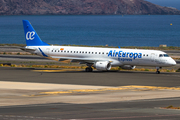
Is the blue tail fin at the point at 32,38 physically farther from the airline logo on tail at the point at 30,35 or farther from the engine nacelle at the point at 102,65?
the engine nacelle at the point at 102,65

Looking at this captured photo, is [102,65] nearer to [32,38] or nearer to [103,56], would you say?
[103,56]

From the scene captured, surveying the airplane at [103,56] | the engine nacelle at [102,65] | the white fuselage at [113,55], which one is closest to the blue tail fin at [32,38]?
the airplane at [103,56]

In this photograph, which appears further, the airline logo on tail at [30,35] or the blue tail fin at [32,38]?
the airline logo on tail at [30,35]

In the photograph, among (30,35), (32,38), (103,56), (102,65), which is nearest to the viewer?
(102,65)

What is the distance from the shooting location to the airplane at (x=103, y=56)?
50.2 m

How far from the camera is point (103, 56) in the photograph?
174ft

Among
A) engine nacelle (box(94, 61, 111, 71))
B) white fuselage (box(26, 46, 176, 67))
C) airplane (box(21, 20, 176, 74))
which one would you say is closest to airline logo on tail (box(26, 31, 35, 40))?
airplane (box(21, 20, 176, 74))

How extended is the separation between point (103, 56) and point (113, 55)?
1.74 meters

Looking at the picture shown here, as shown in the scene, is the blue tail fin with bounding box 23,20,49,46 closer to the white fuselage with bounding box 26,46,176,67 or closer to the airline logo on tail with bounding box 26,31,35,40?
the airline logo on tail with bounding box 26,31,35,40

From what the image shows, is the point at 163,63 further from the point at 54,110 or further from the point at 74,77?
the point at 54,110

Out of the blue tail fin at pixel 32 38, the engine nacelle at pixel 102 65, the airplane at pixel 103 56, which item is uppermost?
the blue tail fin at pixel 32 38

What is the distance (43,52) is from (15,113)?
3596 centimetres

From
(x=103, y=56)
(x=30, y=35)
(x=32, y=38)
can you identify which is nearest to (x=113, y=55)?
(x=103, y=56)

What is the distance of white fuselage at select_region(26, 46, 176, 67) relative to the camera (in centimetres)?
5006
